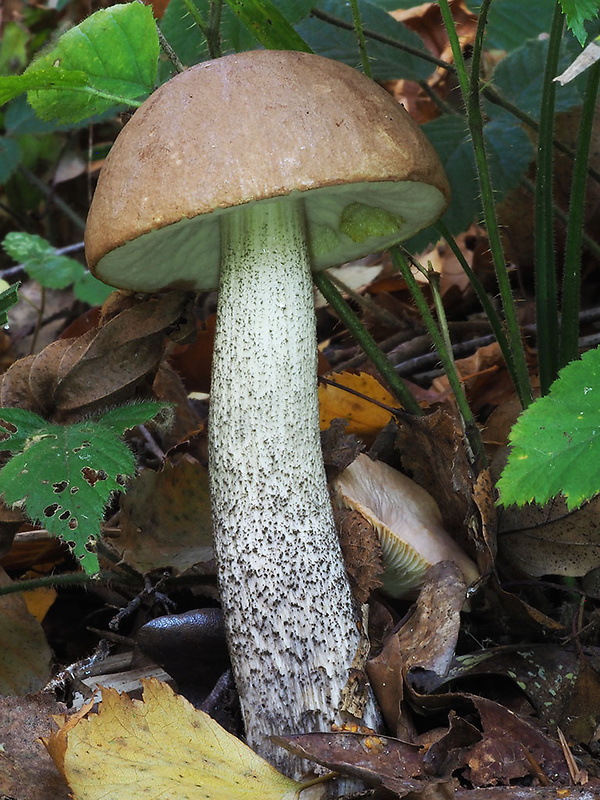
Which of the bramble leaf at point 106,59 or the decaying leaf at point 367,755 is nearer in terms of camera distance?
the decaying leaf at point 367,755

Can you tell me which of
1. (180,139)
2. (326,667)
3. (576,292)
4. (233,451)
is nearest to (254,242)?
(180,139)

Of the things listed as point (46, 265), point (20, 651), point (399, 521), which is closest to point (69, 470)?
point (20, 651)

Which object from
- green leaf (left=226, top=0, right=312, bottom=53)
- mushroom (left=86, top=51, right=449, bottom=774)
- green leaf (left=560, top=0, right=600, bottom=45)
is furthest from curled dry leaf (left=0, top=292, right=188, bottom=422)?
green leaf (left=560, top=0, right=600, bottom=45)

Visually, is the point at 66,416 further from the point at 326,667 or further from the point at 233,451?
the point at 326,667

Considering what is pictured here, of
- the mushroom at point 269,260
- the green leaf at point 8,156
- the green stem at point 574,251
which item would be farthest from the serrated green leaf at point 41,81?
the green leaf at point 8,156

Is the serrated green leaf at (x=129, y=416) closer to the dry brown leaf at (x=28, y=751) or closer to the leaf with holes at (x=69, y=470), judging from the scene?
the leaf with holes at (x=69, y=470)
